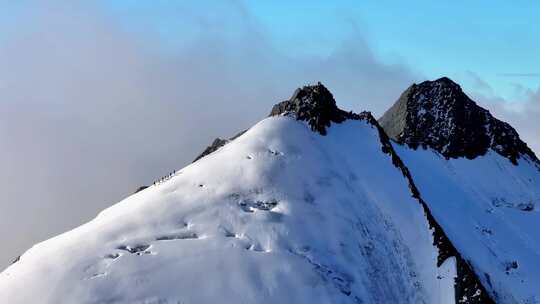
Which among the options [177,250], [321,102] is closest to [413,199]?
[321,102]

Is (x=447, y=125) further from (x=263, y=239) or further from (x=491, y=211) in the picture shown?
(x=263, y=239)

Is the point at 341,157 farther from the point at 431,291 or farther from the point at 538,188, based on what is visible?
the point at 538,188

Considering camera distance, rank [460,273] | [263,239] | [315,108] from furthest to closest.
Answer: [315,108] < [460,273] < [263,239]

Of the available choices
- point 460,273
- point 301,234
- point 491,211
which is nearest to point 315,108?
point 301,234

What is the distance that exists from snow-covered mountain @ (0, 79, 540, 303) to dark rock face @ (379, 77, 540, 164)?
7957 millimetres

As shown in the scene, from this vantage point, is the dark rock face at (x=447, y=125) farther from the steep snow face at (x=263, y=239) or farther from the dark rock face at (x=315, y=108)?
the steep snow face at (x=263, y=239)

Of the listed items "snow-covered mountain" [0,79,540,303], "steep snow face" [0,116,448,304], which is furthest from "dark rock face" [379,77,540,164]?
"steep snow face" [0,116,448,304]

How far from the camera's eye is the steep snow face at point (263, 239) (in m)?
44.4

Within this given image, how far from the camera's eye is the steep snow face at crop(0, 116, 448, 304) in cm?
4438

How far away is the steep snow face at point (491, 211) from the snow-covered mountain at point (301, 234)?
22 cm

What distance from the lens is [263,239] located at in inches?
1954

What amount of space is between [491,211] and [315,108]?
84.0 ft

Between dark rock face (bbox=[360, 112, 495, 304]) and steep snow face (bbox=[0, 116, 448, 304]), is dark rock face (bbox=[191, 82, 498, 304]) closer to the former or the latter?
dark rock face (bbox=[360, 112, 495, 304])

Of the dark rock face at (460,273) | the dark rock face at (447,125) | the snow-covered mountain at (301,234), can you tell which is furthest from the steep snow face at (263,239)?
the dark rock face at (447,125)
